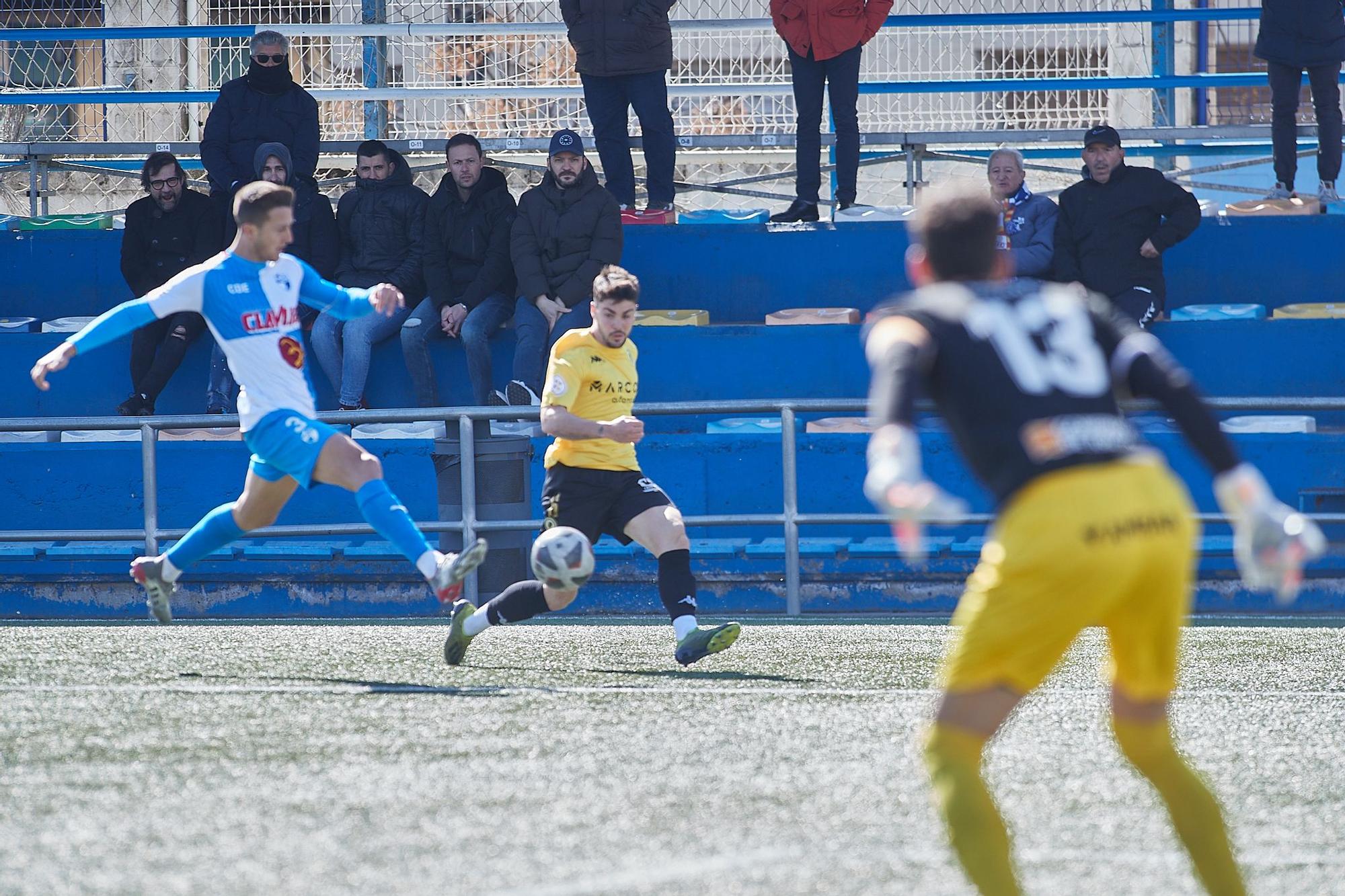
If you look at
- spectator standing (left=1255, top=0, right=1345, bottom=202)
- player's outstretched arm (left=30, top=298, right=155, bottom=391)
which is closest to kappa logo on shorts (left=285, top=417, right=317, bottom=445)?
player's outstretched arm (left=30, top=298, right=155, bottom=391)

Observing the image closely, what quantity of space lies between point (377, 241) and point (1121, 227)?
15.3 ft

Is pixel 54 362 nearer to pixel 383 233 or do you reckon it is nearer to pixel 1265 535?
pixel 1265 535

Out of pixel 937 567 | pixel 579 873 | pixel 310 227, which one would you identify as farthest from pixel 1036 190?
pixel 579 873

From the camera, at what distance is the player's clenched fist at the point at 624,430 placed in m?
6.54

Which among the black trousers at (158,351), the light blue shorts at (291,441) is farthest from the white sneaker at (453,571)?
the black trousers at (158,351)

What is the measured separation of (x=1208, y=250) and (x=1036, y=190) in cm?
222

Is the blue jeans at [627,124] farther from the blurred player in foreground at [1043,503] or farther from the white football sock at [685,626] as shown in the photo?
the blurred player in foreground at [1043,503]

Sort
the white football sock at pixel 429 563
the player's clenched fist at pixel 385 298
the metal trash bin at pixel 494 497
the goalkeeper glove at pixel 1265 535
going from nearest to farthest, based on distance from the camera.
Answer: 1. the goalkeeper glove at pixel 1265 535
2. the white football sock at pixel 429 563
3. the player's clenched fist at pixel 385 298
4. the metal trash bin at pixel 494 497

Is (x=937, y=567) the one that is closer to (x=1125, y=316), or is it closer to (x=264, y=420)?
(x=1125, y=316)

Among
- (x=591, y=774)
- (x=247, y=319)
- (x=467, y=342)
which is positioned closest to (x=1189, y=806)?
(x=591, y=774)

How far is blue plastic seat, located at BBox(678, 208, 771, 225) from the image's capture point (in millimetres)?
12852

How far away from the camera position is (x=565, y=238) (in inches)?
423

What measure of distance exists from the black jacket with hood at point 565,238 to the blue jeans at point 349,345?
34.1 inches

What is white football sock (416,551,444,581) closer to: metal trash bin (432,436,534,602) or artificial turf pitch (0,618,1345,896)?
artificial turf pitch (0,618,1345,896)
